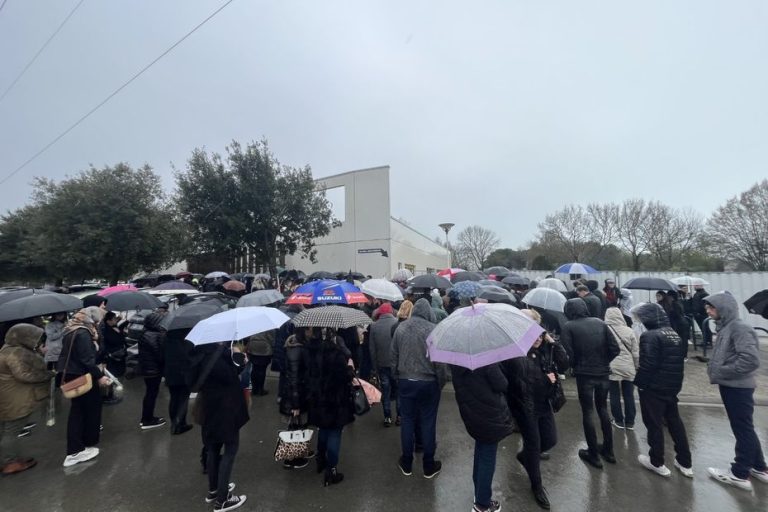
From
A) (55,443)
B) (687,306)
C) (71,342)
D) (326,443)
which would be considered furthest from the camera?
(687,306)

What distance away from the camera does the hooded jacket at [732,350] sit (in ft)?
11.5

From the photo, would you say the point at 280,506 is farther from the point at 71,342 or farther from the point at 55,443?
the point at 55,443

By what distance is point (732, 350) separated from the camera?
3.66 m

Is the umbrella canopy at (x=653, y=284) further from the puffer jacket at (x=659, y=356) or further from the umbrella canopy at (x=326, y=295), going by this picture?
the umbrella canopy at (x=326, y=295)

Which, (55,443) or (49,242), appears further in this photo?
(49,242)


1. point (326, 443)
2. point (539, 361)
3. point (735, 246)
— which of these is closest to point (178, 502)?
point (326, 443)

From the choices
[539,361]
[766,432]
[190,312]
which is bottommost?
[766,432]

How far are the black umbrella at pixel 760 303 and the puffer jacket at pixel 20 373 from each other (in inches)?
363

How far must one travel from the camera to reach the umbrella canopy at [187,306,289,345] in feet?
10.1

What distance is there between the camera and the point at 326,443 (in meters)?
3.77

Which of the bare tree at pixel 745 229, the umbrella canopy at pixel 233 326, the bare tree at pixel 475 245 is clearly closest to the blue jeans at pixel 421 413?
the umbrella canopy at pixel 233 326

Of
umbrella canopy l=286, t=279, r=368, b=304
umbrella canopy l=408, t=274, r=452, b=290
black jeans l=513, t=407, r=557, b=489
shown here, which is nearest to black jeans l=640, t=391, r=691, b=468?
black jeans l=513, t=407, r=557, b=489

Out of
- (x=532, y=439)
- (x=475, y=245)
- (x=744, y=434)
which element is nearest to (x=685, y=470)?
(x=744, y=434)

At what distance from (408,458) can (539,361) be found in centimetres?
188
